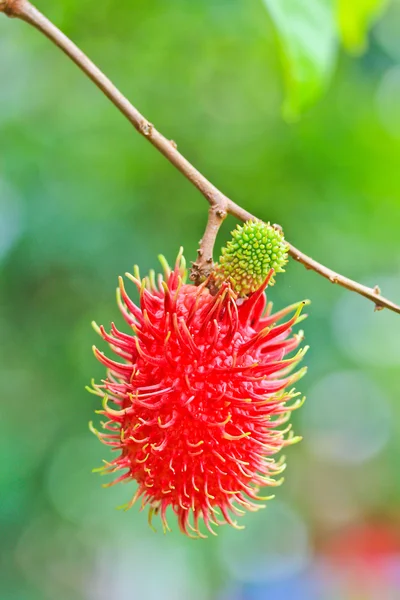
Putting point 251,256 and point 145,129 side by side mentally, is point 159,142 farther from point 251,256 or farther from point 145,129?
point 251,256

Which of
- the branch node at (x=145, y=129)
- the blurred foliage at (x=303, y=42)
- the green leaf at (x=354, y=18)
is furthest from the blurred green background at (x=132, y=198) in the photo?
the branch node at (x=145, y=129)

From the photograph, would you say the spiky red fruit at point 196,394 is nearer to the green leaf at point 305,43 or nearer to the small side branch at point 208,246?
the small side branch at point 208,246

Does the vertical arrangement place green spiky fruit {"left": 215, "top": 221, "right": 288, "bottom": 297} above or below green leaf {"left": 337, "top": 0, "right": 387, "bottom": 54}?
below

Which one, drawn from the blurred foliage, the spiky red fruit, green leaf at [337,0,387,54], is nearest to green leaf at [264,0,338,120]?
the blurred foliage

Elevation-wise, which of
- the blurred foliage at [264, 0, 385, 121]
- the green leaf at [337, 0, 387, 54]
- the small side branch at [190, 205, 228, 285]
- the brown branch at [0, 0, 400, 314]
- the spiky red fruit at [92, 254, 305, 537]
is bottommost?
the spiky red fruit at [92, 254, 305, 537]

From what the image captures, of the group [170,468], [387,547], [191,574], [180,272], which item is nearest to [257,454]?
[170,468]

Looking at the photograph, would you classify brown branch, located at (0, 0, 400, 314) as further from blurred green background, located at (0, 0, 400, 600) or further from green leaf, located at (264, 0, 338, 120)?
blurred green background, located at (0, 0, 400, 600)
